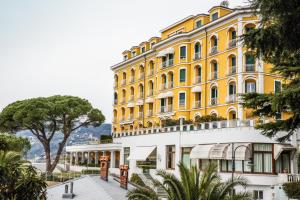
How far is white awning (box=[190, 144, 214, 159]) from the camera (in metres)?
36.2

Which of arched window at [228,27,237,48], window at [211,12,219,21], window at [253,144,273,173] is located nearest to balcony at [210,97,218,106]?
arched window at [228,27,237,48]

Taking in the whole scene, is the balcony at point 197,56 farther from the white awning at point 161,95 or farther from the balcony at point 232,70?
the white awning at point 161,95

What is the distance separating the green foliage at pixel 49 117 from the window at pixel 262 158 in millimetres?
29847


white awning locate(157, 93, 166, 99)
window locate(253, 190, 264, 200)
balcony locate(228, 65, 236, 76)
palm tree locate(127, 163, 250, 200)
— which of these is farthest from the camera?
white awning locate(157, 93, 166, 99)

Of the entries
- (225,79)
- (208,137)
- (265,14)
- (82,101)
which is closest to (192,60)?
(225,79)

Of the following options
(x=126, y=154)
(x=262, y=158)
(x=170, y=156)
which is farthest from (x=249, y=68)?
(x=126, y=154)

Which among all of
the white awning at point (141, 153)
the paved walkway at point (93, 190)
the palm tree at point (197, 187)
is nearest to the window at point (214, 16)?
the white awning at point (141, 153)

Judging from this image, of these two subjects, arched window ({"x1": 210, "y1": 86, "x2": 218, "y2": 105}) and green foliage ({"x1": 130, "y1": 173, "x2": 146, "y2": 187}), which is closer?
green foliage ({"x1": 130, "y1": 173, "x2": 146, "y2": 187})

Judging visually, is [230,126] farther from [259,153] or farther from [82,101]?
[82,101]

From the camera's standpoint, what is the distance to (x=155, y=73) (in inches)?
2202

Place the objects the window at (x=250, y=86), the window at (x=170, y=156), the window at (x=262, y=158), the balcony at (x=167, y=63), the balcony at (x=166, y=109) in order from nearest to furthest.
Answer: the window at (x=262, y=158), the window at (x=170, y=156), the window at (x=250, y=86), the balcony at (x=166, y=109), the balcony at (x=167, y=63)

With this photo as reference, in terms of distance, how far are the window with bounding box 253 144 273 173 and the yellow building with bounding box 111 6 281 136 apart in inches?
298

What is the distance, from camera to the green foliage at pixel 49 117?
5609cm

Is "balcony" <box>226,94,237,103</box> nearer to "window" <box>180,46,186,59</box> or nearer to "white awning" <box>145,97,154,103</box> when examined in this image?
"window" <box>180,46,186,59</box>
